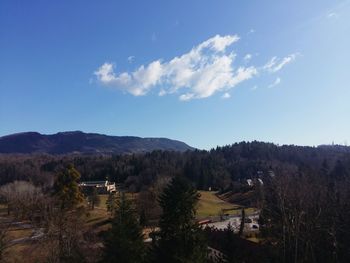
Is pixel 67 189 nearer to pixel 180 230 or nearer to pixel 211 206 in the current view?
pixel 180 230

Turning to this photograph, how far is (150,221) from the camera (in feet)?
198

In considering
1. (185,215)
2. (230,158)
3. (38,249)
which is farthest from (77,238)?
A: (230,158)

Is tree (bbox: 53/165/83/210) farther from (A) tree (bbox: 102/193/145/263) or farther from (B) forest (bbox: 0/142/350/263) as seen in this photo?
(A) tree (bbox: 102/193/145/263)

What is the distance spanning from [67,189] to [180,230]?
39.2 metres

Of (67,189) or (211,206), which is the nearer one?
(67,189)

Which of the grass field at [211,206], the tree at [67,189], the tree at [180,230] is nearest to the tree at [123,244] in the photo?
the tree at [180,230]

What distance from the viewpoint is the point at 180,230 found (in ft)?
66.9

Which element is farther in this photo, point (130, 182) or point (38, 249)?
point (130, 182)

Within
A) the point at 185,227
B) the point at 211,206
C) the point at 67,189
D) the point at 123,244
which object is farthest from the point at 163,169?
the point at 185,227

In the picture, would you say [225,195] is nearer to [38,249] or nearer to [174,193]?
[38,249]

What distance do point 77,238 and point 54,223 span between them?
14.6 ft

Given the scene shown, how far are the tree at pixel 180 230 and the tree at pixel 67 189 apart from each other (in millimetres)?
37559

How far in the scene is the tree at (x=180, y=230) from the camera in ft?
66.0

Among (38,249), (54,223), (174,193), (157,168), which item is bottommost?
(38,249)
